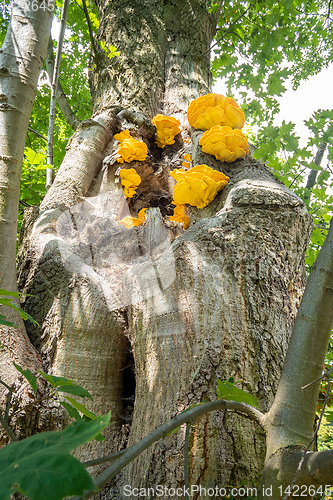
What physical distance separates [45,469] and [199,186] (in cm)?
210

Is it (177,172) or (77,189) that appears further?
(77,189)

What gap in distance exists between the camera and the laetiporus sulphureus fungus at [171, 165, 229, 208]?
236 cm

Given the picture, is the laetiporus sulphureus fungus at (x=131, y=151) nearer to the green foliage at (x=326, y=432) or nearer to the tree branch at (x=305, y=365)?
the tree branch at (x=305, y=365)

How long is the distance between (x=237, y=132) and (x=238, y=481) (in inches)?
90.2

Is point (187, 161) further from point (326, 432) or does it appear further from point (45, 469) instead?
point (326, 432)

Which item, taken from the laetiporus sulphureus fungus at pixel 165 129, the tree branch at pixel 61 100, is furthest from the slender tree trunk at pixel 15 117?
the tree branch at pixel 61 100

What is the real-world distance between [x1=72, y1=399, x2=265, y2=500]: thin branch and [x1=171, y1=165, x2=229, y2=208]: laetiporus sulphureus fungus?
1.69 m

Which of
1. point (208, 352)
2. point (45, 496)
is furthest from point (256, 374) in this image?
point (45, 496)

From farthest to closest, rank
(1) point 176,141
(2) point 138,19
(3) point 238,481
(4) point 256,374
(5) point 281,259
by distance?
1. (2) point 138,19
2. (1) point 176,141
3. (5) point 281,259
4. (4) point 256,374
5. (3) point 238,481

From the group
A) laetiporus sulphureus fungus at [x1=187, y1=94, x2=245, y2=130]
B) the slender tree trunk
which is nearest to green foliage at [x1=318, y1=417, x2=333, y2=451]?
the slender tree trunk

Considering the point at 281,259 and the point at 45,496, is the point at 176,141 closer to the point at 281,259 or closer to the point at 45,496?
the point at 281,259

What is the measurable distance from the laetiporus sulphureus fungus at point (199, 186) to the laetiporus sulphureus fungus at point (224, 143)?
11.9 inches

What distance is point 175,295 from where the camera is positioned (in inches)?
70.7

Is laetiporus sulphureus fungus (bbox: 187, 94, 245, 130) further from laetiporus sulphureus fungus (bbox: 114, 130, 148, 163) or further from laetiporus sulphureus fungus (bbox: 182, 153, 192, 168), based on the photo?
laetiporus sulphureus fungus (bbox: 114, 130, 148, 163)
